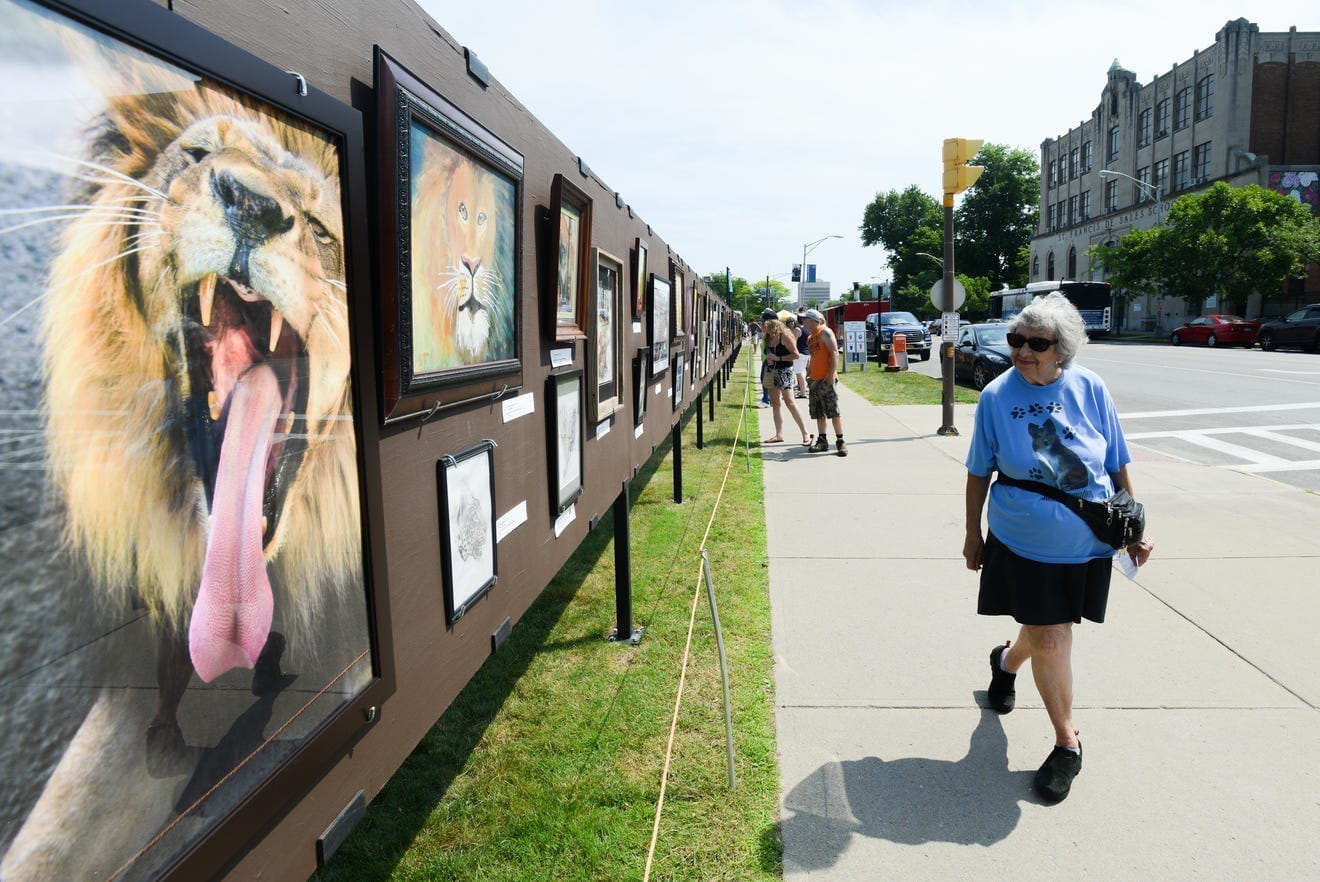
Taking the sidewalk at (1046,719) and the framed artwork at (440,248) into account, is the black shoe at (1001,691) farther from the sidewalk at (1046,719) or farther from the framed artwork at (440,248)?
the framed artwork at (440,248)

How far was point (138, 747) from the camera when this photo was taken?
44.1 inches

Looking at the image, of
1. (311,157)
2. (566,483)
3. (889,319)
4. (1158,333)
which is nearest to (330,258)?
(311,157)

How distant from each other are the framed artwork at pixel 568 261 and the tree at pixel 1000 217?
3526 inches

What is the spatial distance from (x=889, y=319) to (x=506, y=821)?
1371 inches

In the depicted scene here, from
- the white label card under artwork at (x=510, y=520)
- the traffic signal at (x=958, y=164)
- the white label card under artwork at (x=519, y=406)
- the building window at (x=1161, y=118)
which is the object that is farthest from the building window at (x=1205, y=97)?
the white label card under artwork at (x=510, y=520)

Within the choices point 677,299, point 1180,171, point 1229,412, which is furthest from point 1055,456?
point 1180,171

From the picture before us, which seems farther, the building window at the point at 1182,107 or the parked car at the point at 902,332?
the building window at the point at 1182,107

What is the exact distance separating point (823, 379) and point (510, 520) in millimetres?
8141

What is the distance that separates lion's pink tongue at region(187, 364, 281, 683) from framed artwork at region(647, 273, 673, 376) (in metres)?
4.61

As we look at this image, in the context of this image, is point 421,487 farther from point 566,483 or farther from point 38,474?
point 566,483

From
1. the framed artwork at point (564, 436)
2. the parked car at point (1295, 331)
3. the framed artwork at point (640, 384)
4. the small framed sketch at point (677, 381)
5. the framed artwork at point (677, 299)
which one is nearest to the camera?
the framed artwork at point (564, 436)

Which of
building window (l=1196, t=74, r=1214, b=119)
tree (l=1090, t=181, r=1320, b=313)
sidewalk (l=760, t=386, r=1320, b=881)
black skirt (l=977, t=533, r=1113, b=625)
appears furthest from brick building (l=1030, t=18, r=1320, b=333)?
black skirt (l=977, t=533, r=1113, b=625)

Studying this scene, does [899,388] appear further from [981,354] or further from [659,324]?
[659,324]

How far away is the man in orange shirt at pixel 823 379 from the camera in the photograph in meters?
10.3
